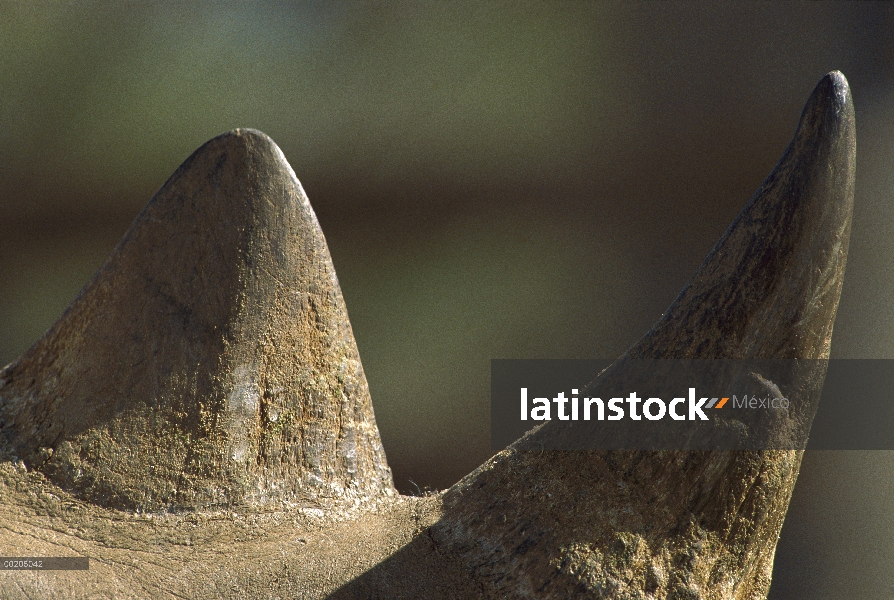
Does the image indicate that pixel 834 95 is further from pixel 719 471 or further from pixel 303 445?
pixel 303 445

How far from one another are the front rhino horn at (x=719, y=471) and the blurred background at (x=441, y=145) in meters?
1.66

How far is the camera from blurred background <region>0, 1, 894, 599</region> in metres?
2.48

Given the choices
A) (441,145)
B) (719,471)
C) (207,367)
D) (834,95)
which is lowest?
(719,471)

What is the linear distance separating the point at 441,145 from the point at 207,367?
1.73 metres

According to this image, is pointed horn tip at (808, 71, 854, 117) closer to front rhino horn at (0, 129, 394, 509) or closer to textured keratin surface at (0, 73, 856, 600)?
textured keratin surface at (0, 73, 856, 600)

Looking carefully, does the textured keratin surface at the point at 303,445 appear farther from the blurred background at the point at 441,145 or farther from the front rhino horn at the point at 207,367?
the blurred background at the point at 441,145

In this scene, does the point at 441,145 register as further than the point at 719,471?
Yes

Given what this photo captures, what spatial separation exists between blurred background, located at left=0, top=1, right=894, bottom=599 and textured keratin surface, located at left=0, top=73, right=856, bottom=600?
5.03 feet

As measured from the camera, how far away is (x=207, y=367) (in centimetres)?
105

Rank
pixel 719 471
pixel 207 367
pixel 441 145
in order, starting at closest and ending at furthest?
pixel 719 471, pixel 207 367, pixel 441 145

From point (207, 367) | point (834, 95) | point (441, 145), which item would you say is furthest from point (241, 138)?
point (441, 145)

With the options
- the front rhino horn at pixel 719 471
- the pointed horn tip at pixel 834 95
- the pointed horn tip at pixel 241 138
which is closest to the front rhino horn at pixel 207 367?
the pointed horn tip at pixel 241 138

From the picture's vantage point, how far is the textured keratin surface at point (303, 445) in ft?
2.91

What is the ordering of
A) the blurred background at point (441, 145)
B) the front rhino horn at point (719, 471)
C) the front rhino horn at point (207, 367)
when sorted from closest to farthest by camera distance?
the front rhino horn at point (719, 471), the front rhino horn at point (207, 367), the blurred background at point (441, 145)
